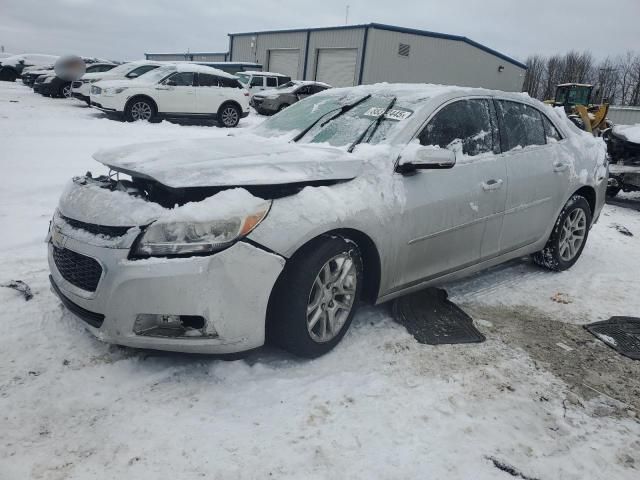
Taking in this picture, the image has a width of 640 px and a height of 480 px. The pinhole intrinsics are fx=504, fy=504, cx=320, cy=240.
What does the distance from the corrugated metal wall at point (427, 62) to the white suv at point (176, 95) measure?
16244 mm

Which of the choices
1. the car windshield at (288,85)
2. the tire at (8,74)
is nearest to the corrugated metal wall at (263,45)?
the car windshield at (288,85)

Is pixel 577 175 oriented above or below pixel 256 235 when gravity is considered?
above

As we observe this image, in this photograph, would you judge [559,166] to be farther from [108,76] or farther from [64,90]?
[64,90]

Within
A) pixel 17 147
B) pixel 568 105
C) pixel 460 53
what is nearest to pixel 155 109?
pixel 17 147

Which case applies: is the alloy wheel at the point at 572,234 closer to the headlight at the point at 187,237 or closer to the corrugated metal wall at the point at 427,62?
the headlight at the point at 187,237

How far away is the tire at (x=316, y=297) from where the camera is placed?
2.69 metres

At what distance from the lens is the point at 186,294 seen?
7.87 feet

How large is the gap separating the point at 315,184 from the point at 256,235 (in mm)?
534

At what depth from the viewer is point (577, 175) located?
4.61 m

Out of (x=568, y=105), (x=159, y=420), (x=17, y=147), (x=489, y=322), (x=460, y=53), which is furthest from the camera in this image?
(x=460, y=53)

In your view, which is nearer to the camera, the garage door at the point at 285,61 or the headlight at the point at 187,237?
the headlight at the point at 187,237

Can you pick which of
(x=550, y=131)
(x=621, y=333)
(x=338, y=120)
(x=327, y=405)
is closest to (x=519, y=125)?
(x=550, y=131)

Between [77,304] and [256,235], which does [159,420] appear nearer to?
[77,304]

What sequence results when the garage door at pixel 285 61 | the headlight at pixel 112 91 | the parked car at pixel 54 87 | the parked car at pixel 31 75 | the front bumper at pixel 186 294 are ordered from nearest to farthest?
the front bumper at pixel 186 294 → the headlight at pixel 112 91 → the parked car at pixel 54 87 → the parked car at pixel 31 75 → the garage door at pixel 285 61
